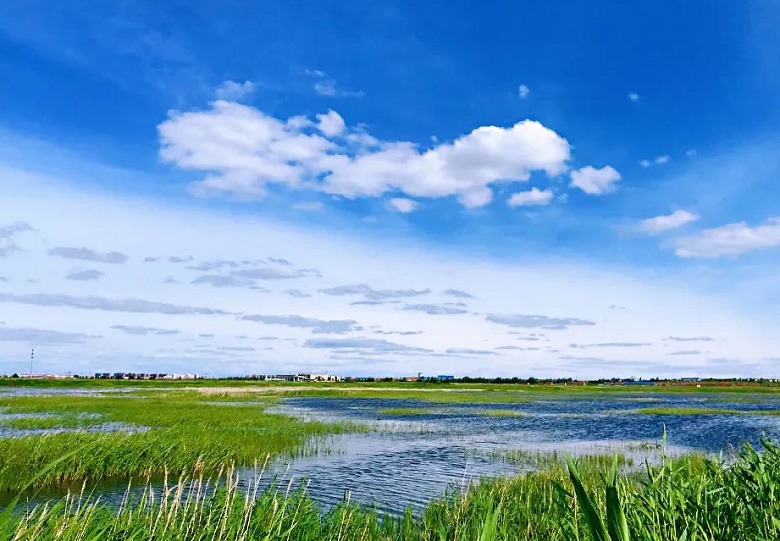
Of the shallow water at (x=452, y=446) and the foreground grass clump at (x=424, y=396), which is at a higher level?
the shallow water at (x=452, y=446)

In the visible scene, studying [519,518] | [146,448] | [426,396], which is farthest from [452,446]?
[426,396]

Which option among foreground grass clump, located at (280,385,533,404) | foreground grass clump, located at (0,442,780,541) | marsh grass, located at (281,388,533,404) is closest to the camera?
foreground grass clump, located at (0,442,780,541)

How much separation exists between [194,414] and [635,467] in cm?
2954

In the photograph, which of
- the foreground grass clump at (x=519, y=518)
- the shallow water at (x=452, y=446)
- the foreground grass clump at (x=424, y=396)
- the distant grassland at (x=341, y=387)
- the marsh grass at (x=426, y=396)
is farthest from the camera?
the distant grassland at (x=341, y=387)

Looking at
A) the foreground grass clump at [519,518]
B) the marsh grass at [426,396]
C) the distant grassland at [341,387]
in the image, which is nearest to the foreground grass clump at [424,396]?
the marsh grass at [426,396]

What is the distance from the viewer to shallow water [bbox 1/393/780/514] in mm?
19500

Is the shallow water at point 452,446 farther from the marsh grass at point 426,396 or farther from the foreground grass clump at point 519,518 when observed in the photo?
the marsh grass at point 426,396

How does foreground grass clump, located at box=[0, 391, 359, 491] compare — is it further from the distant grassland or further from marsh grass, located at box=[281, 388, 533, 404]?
the distant grassland

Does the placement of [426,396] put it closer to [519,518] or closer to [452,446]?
[452,446]

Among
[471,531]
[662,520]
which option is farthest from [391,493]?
[662,520]

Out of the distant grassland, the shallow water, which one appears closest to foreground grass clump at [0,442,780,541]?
the shallow water

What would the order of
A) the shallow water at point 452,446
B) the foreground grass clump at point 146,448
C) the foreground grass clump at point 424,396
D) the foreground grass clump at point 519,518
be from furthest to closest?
1. the foreground grass clump at point 424,396
2. the shallow water at point 452,446
3. the foreground grass clump at point 146,448
4. the foreground grass clump at point 519,518

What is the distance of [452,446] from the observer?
30.1m

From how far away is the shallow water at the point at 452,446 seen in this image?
64.0 ft
